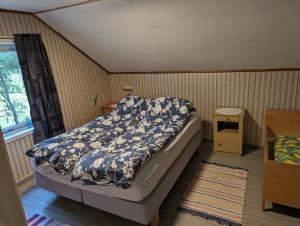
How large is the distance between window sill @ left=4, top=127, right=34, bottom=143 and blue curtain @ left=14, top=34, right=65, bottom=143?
94 mm

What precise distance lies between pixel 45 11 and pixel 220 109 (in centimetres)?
273

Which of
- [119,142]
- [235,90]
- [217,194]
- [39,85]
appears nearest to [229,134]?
[235,90]

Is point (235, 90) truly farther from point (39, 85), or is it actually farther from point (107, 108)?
point (39, 85)

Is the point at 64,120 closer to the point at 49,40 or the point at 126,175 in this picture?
the point at 49,40

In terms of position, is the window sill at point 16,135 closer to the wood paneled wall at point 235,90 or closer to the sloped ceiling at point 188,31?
the sloped ceiling at point 188,31

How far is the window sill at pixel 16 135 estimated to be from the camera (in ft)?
8.92

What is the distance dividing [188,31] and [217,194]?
1.89 meters

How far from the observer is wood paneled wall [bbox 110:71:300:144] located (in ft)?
9.82

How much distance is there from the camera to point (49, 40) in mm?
3164

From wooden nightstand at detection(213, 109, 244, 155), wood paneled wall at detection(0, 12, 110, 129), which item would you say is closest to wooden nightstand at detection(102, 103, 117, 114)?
wood paneled wall at detection(0, 12, 110, 129)

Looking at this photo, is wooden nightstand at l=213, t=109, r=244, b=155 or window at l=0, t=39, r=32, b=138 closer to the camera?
window at l=0, t=39, r=32, b=138

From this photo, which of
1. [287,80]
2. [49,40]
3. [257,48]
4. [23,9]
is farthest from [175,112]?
[23,9]

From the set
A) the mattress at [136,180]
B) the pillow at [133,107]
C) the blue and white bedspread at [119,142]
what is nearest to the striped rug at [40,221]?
the mattress at [136,180]

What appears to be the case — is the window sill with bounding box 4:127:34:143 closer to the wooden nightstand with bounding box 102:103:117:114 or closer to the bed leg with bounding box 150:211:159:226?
the wooden nightstand with bounding box 102:103:117:114
